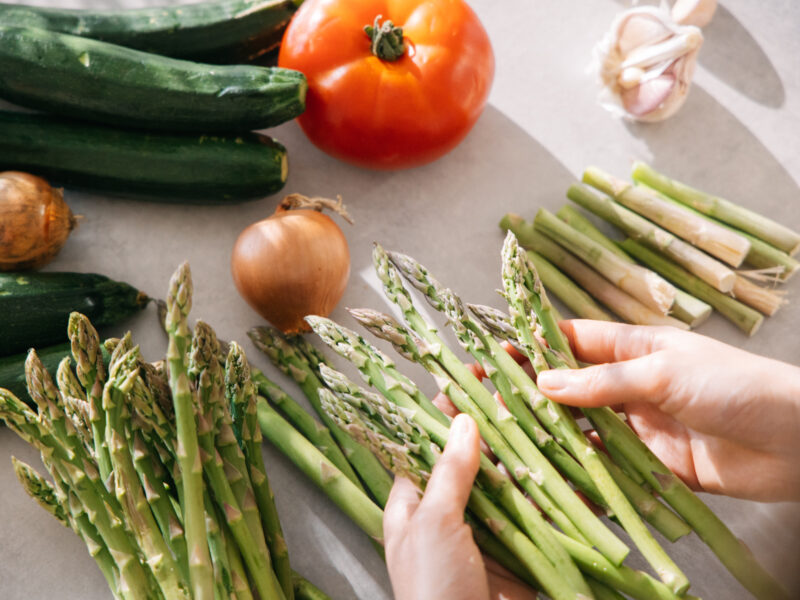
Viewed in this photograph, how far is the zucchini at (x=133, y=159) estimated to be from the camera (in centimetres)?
148

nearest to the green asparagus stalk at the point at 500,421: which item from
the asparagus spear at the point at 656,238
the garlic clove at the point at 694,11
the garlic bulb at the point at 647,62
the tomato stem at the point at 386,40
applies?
the tomato stem at the point at 386,40

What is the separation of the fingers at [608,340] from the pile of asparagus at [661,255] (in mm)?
181

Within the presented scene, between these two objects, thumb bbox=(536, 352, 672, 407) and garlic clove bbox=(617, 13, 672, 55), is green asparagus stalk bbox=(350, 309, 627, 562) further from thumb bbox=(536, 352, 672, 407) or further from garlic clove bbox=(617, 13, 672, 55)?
garlic clove bbox=(617, 13, 672, 55)

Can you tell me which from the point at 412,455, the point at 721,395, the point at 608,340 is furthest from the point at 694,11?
the point at 412,455

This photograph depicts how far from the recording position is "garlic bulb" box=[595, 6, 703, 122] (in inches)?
62.0

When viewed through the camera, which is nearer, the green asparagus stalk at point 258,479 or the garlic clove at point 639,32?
the green asparagus stalk at point 258,479

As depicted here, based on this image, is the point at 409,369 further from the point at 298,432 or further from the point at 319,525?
the point at 319,525

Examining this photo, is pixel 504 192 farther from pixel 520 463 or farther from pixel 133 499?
pixel 133 499

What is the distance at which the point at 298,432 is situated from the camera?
1412 millimetres

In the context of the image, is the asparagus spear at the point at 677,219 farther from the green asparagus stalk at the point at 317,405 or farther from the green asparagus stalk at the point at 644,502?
the green asparagus stalk at the point at 317,405

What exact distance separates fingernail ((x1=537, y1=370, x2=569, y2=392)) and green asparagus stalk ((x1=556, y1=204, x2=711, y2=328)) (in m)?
0.43

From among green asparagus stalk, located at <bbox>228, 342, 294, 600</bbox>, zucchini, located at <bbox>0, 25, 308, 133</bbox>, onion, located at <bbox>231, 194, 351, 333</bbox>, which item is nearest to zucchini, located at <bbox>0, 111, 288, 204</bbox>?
zucchini, located at <bbox>0, 25, 308, 133</bbox>

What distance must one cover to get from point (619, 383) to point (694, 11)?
1156mm

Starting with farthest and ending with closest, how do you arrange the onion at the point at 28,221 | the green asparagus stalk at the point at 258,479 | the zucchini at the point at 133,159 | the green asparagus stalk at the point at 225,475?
the zucchini at the point at 133,159, the onion at the point at 28,221, the green asparagus stalk at the point at 258,479, the green asparagus stalk at the point at 225,475
